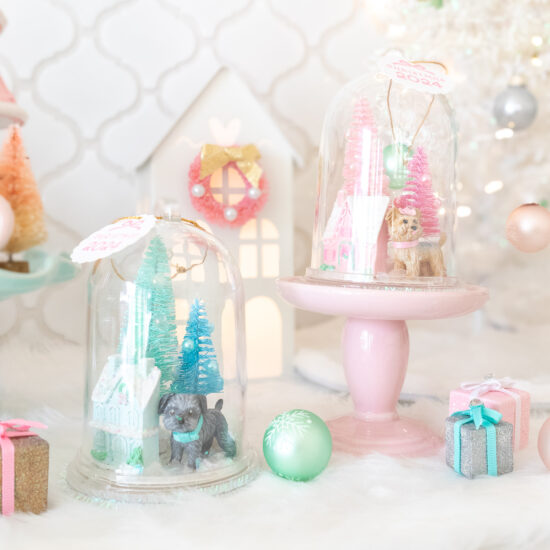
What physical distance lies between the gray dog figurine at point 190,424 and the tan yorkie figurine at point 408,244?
35 centimetres

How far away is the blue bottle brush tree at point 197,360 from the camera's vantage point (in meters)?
0.87

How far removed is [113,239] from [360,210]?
37 centimetres

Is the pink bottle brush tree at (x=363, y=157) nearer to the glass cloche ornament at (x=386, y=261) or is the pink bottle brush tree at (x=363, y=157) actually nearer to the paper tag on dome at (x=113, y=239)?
the glass cloche ornament at (x=386, y=261)

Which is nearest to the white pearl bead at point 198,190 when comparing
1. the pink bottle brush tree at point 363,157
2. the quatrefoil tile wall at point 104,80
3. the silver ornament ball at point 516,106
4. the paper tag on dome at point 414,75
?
the quatrefoil tile wall at point 104,80

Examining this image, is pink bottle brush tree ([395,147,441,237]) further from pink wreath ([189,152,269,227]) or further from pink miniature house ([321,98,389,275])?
pink wreath ([189,152,269,227])

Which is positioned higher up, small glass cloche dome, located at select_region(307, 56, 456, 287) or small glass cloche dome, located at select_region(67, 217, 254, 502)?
small glass cloche dome, located at select_region(307, 56, 456, 287)

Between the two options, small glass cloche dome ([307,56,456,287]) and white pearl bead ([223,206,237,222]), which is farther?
white pearl bead ([223,206,237,222])

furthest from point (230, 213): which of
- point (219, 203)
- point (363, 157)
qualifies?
point (363, 157)

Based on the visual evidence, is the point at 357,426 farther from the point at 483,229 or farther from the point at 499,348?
the point at 483,229

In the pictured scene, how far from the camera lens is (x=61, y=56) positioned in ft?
5.35

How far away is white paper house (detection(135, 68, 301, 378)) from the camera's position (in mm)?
1392

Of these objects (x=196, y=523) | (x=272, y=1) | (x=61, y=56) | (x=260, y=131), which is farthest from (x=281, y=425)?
(x=272, y=1)

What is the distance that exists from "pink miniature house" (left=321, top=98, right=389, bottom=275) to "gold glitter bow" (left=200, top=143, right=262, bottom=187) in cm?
33

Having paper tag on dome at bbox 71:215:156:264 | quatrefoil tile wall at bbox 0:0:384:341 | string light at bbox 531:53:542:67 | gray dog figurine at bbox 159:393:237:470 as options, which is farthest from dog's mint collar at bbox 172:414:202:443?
string light at bbox 531:53:542:67
